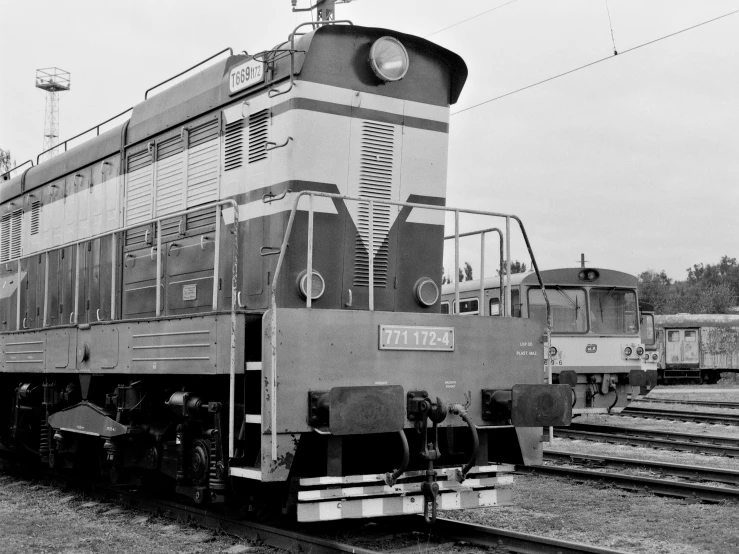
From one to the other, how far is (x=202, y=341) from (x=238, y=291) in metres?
0.75

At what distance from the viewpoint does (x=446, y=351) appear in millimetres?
6211

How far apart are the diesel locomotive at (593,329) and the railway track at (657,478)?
4338 millimetres

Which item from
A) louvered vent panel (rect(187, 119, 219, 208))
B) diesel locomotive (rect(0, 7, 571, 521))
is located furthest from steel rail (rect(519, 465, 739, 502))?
louvered vent panel (rect(187, 119, 219, 208))

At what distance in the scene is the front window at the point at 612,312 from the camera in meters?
15.6

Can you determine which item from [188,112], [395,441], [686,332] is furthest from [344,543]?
[686,332]

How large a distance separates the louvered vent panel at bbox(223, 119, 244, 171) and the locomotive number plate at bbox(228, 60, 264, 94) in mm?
293

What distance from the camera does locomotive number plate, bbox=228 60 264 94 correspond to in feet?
22.8

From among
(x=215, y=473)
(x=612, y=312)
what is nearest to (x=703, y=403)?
(x=612, y=312)

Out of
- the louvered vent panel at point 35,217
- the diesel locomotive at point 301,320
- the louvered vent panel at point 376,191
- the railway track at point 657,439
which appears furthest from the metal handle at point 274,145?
the railway track at point 657,439

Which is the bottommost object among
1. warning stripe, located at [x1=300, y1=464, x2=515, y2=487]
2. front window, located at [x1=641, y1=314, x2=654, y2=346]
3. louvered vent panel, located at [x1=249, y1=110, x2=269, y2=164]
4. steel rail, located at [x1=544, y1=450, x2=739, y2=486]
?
steel rail, located at [x1=544, y1=450, x2=739, y2=486]

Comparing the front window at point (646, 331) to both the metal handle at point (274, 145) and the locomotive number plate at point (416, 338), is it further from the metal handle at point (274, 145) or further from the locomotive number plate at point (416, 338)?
the metal handle at point (274, 145)

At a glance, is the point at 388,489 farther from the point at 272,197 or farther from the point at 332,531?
Result: the point at 272,197

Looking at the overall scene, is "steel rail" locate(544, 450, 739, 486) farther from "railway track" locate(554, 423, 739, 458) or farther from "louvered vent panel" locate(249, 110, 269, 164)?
"louvered vent panel" locate(249, 110, 269, 164)

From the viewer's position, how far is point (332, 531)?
6.47m
